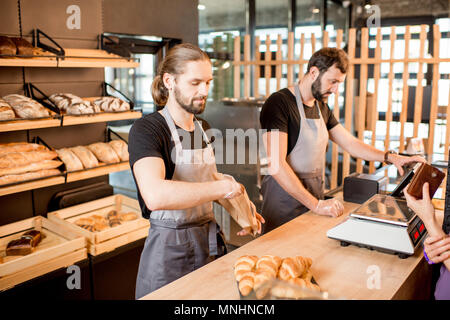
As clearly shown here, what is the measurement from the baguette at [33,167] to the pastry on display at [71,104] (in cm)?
32


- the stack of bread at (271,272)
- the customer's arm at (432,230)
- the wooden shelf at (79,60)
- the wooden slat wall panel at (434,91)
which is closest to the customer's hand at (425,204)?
the customer's arm at (432,230)

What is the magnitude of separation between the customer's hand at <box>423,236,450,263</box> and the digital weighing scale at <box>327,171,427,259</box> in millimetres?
133

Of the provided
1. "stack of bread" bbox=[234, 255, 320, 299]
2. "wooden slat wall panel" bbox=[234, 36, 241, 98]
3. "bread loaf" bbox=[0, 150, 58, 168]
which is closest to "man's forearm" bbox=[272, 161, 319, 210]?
"stack of bread" bbox=[234, 255, 320, 299]

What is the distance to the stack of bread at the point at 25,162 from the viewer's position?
2.17 m

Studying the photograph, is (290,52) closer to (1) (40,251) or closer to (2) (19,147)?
(2) (19,147)

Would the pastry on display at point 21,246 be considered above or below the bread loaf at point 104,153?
below

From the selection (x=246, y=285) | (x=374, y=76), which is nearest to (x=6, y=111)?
(x=246, y=285)

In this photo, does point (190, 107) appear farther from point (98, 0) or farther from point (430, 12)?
point (430, 12)

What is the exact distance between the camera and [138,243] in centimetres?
264

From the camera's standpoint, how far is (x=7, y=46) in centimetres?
215

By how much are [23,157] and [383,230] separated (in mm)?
1875

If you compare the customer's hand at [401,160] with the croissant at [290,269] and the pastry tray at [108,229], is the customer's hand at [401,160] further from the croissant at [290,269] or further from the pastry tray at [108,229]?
the pastry tray at [108,229]

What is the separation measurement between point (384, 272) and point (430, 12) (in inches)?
301
